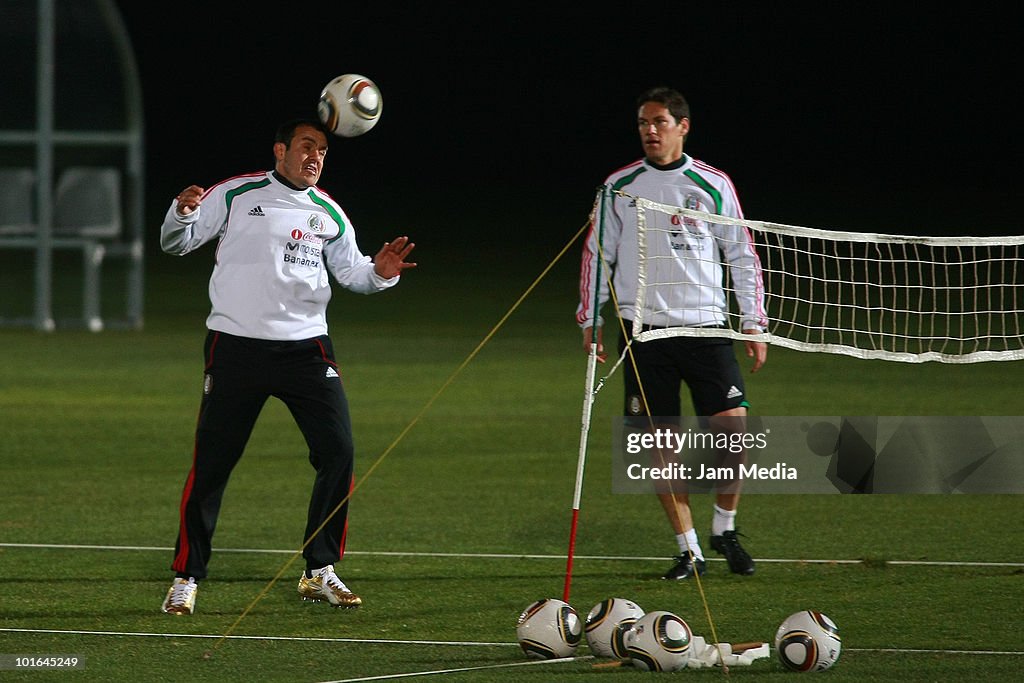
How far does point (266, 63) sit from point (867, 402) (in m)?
26.1

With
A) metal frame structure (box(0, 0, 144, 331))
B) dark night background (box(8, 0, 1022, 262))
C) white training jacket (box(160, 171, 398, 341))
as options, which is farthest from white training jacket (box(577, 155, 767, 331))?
dark night background (box(8, 0, 1022, 262))

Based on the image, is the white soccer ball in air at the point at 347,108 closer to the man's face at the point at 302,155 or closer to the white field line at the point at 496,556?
the man's face at the point at 302,155

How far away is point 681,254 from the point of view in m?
7.60

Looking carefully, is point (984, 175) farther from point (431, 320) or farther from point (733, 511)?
point (733, 511)

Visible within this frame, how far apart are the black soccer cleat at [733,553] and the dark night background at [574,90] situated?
26753 millimetres

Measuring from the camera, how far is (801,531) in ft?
28.1

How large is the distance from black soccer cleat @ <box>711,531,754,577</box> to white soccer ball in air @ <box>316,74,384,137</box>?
2.42 m

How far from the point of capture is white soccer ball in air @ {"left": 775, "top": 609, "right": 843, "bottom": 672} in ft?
18.3

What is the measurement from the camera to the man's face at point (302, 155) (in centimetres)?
691

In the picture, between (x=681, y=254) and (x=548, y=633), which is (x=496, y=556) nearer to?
(x=681, y=254)

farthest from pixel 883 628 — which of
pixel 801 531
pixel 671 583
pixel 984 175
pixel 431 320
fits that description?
pixel 984 175

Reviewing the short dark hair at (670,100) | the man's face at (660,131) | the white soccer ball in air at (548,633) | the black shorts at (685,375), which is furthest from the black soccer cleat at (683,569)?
the short dark hair at (670,100)

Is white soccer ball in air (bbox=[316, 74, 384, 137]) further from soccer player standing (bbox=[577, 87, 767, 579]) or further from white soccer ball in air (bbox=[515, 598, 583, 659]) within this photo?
white soccer ball in air (bbox=[515, 598, 583, 659])

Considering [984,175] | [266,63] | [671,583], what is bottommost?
[671,583]
